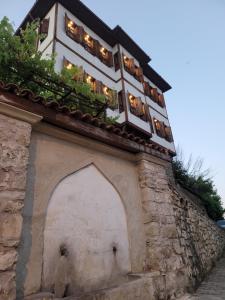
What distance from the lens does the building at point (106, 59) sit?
11188mm

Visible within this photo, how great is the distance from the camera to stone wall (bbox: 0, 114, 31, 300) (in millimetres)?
2107

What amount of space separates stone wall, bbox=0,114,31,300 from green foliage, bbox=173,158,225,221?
12641 millimetres

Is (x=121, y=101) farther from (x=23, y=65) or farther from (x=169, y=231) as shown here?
(x=169, y=231)

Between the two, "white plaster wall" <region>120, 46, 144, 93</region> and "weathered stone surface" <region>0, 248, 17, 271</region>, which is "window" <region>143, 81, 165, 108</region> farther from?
"weathered stone surface" <region>0, 248, 17, 271</region>

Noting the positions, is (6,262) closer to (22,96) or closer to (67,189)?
(67,189)

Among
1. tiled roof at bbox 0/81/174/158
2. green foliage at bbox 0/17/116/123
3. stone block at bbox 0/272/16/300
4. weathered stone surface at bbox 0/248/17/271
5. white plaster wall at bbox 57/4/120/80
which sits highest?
white plaster wall at bbox 57/4/120/80

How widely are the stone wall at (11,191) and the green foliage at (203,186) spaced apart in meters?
12.6

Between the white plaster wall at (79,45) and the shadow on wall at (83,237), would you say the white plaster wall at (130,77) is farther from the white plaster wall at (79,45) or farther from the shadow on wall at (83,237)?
the shadow on wall at (83,237)

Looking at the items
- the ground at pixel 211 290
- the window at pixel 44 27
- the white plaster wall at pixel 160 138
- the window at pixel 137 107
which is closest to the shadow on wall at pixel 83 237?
the ground at pixel 211 290

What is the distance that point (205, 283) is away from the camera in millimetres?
5203

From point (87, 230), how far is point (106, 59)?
503 inches

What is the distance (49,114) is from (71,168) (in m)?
0.89

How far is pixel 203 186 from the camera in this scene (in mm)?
15875

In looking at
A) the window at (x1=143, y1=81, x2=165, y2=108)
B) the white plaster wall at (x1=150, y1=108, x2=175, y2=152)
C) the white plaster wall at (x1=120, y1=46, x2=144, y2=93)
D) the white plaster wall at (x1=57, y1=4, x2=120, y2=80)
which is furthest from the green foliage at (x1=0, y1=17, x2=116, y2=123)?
the window at (x1=143, y1=81, x2=165, y2=108)
